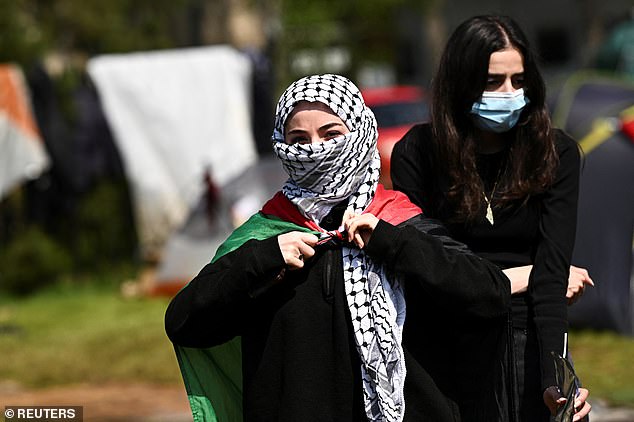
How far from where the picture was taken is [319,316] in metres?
2.78

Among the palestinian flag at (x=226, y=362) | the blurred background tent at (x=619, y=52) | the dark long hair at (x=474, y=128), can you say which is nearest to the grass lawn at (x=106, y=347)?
the dark long hair at (x=474, y=128)

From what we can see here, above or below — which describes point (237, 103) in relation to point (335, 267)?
below

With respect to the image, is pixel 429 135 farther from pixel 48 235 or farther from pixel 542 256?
pixel 48 235

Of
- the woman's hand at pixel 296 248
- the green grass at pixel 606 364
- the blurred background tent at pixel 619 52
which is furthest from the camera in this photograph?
the blurred background tent at pixel 619 52

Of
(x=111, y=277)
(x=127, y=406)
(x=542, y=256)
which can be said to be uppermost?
(x=542, y=256)

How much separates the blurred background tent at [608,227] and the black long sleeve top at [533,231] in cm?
496

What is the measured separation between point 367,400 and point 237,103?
9.35 meters

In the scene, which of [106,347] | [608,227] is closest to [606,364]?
[608,227]

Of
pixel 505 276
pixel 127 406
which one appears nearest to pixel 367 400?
pixel 505 276

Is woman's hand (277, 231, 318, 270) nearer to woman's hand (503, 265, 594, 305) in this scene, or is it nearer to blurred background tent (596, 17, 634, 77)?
woman's hand (503, 265, 594, 305)

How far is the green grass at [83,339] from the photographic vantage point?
26.5 ft

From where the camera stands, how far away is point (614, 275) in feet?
26.2

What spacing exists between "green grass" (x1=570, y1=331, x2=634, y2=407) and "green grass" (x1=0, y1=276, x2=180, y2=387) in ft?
8.67

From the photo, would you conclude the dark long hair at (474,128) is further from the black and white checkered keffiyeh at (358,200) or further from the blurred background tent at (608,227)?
the blurred background tent at (608,227)
